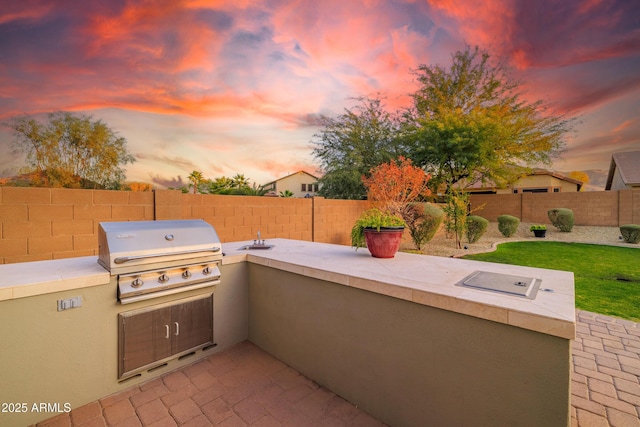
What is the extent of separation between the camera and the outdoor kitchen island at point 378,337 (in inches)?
48.2

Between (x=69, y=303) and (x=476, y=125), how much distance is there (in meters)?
12.1

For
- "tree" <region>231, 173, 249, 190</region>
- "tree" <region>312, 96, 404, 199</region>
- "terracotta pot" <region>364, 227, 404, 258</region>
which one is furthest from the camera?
"tree" <region>231, 173, 249, 190</region>

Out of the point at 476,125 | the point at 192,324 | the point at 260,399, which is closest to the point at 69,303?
the point at 192,324

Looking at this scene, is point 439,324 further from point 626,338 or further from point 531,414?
point 626,338

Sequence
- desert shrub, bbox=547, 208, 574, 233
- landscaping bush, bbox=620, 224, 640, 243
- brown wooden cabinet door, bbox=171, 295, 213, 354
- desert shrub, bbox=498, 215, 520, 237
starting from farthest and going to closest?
desert shrub, bbox=547, 208, 574, 233 < desert shrub, bbox=498, 215, 520, 237 < landscaping bush, bbox=620, 224, 640, 243 < brown wooden cabinet door, bbox=171, 295, 213, 354

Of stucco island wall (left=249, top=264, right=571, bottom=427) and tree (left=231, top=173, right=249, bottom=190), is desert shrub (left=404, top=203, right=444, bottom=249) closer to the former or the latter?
stucco island wall (left=249, top=264, right=571, bottom=427)

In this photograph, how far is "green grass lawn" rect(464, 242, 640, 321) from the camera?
4.09m

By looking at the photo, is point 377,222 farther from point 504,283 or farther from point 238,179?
point 238,179

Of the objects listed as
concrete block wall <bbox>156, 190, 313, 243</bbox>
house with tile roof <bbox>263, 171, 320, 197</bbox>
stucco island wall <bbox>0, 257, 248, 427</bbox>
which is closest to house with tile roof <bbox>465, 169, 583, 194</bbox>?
house with tile roof <bbox>263, 171, 320, 197</bbox>

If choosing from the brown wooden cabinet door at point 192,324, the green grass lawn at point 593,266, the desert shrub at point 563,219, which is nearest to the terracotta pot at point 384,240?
the brown wooden cabinet door at point 192,324

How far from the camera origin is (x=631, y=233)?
379 inches

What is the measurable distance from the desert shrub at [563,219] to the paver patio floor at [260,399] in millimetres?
11841

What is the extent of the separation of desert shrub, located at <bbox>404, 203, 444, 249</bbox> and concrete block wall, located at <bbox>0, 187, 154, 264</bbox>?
23.2 ft

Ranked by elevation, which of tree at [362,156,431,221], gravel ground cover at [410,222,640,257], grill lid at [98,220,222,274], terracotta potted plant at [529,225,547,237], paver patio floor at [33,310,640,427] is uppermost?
tree at [362,156,431,221]
